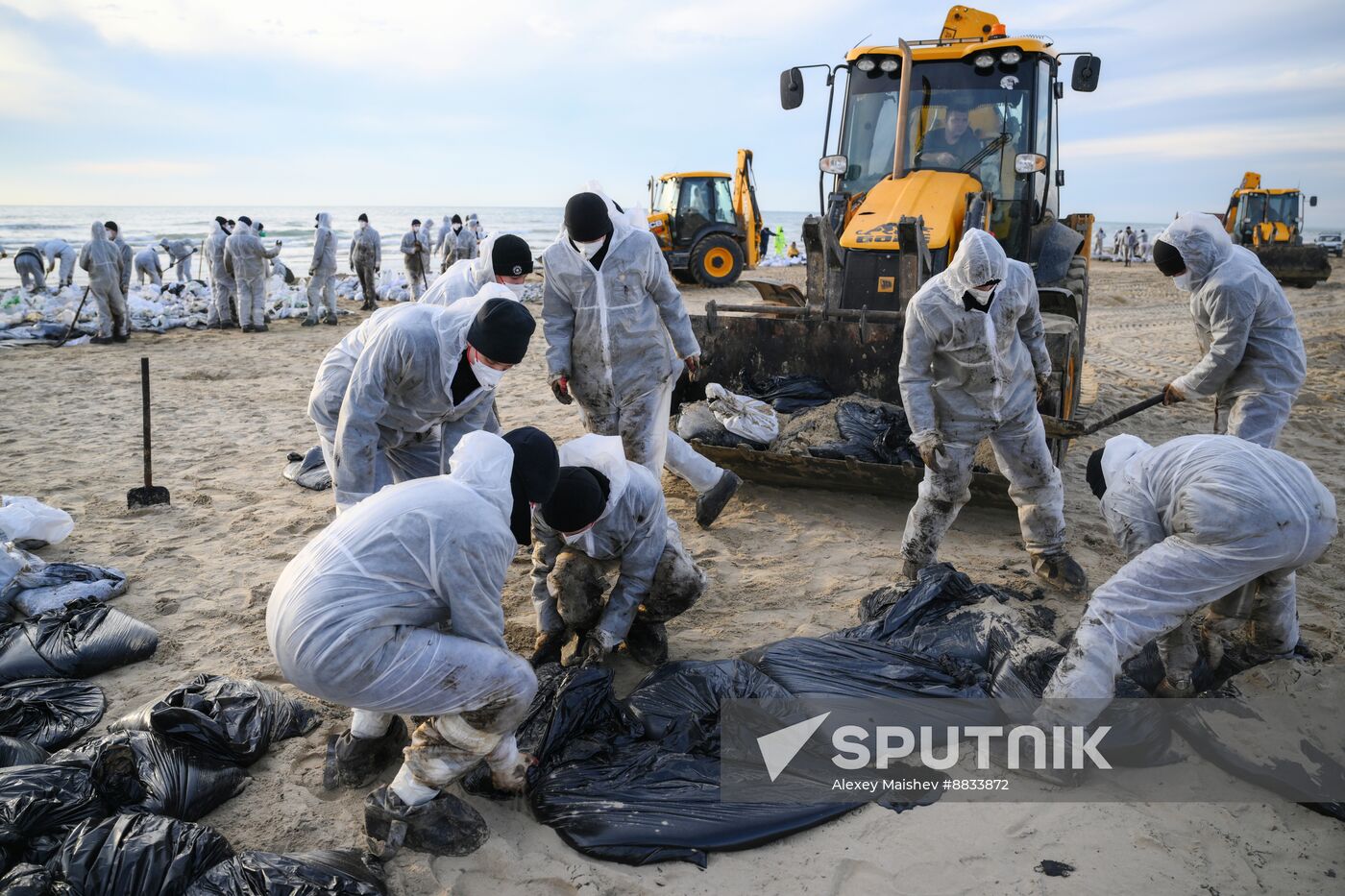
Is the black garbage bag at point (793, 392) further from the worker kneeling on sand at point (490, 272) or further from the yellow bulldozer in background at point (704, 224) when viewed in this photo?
the yellow bulldozer in background at point (704, 224)

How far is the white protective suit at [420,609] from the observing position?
227 cm

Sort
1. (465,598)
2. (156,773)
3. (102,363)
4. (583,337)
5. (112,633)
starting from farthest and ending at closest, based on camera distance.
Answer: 1. (102,363)
2. (583,337)
3. (112,633)
4. (156,773)
5. (465,598)

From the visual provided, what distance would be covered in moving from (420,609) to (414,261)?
45.7ft

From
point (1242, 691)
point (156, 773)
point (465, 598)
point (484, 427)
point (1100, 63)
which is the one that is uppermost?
point (1100, 63)

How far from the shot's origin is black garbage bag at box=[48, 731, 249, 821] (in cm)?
245

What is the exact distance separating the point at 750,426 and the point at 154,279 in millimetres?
17016

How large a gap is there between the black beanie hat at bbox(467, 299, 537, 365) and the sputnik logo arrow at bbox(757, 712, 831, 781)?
1582mm

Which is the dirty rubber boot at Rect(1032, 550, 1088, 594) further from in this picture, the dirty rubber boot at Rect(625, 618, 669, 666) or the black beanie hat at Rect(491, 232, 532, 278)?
the black beanie hat at Rect(491, 232, 532, 278)

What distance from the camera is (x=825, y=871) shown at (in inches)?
95.6

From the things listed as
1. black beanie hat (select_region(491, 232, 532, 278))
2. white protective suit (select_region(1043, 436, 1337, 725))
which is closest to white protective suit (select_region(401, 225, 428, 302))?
black beanie hat (select_region(491, 232, 532, 278))

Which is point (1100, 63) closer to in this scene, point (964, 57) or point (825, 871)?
point (964, 57)

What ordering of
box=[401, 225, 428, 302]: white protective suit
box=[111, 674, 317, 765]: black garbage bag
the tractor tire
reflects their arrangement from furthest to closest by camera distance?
1. the tractor tire
2. box=[401, 225, 428, 302]: white protective suit
3. box=[111, 674, 317, 765]: black garbage bag

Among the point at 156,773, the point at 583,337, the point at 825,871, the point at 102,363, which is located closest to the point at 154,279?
the point at 102,363

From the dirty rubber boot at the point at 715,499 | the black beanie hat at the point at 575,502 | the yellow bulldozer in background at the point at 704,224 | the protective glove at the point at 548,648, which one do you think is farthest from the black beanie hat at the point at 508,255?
the yellow bulldozer in background at the point at 704,224
